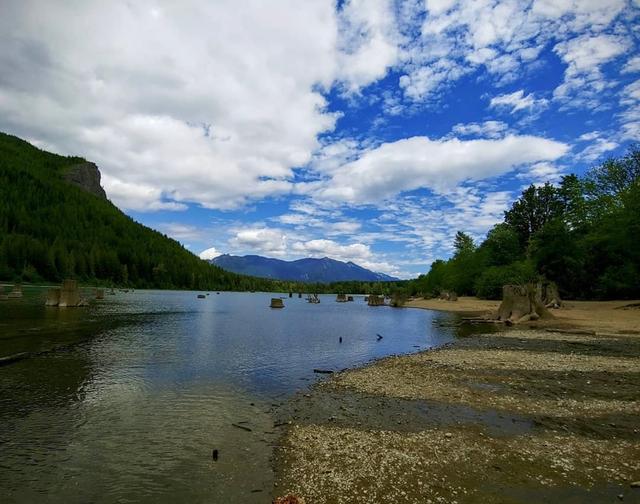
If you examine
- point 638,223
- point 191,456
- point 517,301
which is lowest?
point 191,456

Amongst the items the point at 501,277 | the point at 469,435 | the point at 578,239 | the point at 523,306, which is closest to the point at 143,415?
the point at 469,435

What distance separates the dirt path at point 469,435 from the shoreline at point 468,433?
0.05 meters

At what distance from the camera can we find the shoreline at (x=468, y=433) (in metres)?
10.4

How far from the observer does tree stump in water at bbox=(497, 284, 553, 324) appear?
5803 centimetres

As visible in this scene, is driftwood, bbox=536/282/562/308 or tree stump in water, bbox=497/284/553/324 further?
driftwood, bbox=536/282/562/308

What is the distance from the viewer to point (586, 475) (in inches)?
429

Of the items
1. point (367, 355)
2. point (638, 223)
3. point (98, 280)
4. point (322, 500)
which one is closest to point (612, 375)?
point (367, 355)

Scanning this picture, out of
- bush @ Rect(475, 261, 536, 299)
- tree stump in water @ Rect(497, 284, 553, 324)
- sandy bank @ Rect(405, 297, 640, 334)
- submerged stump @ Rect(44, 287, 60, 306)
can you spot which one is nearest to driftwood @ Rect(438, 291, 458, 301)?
bush @ Rect(475, 261, 536, 299)

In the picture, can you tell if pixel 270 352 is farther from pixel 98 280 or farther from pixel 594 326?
pixel 98 280

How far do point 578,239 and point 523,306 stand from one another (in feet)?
122

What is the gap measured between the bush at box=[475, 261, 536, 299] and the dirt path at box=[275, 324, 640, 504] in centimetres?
7104

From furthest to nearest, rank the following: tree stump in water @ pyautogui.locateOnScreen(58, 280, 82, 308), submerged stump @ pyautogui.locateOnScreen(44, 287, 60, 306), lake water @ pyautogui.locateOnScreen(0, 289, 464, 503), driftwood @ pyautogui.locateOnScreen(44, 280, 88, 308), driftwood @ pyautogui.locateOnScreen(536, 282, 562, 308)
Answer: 1. tree stump in water @ pyautogui.locateOnScreen(58, 280, 82, 308)
2. driftwood @ pyautogui.locateOnScreen(44, 280, 88, 308)
3. submerged stump @ pyautogui.locateOnScreen(44, 287, 60, 306)
4. driftwood @ pyautogui.locateOnScreen(536, 282, 562, 308)
5. lake water @ pyautogui.locateOnScreen(0, 289, 464, 503)

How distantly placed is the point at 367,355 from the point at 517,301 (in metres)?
34.9

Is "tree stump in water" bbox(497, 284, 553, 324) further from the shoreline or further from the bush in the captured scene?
the bush
